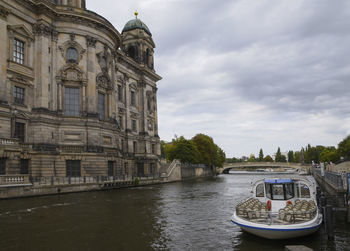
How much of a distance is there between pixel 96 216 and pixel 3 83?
990 inches

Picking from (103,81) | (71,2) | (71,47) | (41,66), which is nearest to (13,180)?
(41,66)

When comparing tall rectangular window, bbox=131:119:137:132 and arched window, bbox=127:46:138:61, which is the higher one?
arched window, bbox=127:46:138:61

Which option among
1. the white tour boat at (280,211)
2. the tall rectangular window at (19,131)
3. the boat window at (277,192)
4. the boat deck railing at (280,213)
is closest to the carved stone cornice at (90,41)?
the tall rectangular window at (19,131)

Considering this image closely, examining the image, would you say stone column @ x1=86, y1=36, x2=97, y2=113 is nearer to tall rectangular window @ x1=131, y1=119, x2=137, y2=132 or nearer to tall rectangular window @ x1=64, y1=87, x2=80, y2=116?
tall rectangular window @ x1=64, y1=87, x2=80, y2=116

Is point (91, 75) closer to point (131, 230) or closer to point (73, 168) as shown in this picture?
point (73, 168)

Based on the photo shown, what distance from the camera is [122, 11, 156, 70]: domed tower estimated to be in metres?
73.2

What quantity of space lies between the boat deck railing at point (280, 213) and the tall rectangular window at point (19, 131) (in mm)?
33140

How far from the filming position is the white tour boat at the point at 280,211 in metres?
13.9

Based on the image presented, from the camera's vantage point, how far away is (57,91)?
46.7 m

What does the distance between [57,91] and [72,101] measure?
101 inches

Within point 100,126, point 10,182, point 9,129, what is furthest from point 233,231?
point 100,126

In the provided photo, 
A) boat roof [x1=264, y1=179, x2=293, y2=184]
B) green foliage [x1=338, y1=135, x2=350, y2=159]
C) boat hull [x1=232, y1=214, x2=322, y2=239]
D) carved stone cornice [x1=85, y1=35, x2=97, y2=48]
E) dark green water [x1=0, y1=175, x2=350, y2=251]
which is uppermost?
carved stone cornice [x1=85, y1=35, x2=97, y2=48]

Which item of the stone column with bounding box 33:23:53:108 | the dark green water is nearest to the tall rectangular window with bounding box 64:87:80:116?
the stone column with bounding box 33:23:53:108

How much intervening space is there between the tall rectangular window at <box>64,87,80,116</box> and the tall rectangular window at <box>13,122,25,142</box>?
7.16 metres
